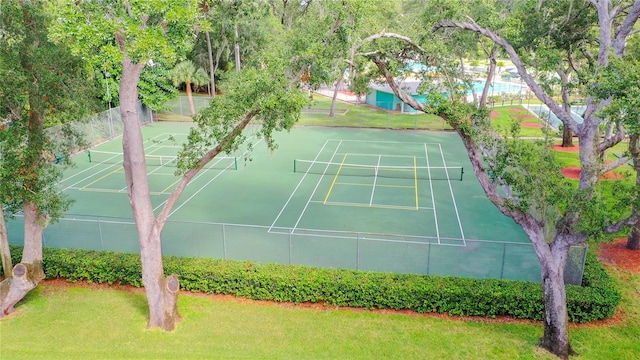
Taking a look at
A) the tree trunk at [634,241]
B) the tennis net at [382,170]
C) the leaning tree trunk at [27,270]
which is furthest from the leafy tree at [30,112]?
the tree trunk at [634,241]

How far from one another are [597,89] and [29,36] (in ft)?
46.5

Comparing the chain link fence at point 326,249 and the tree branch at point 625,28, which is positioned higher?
the tree branch at point 625,28

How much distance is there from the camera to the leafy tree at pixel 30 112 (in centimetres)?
1361

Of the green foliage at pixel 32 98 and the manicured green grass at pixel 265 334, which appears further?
the green foliage at pixel 32 98

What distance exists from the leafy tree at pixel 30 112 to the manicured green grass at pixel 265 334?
172 centimetres

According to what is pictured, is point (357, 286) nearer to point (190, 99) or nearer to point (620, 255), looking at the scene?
point (620, 255)

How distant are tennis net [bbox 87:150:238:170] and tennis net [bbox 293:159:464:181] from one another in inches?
162

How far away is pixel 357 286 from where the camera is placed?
49.8 feet

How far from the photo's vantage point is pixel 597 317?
1473cm

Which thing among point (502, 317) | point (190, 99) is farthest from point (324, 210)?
point (190, 99)

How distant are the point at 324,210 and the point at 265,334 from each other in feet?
32.5

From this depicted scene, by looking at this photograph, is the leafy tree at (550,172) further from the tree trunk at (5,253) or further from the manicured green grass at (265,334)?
the tree trunk at (5,253)

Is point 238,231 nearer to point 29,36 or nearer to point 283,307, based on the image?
point 283,307

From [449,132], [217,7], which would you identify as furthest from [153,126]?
[217,7]
